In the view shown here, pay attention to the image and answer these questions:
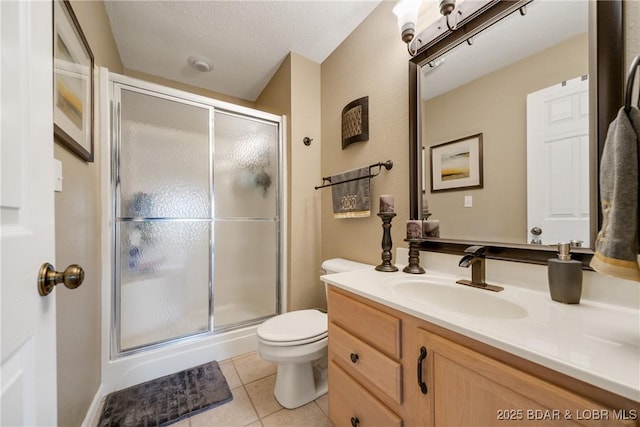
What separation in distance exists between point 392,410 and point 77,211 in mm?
1548

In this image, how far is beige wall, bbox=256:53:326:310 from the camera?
6.69 feet

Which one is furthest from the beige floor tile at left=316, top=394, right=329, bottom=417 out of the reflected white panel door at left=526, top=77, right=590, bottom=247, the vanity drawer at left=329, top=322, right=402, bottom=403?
the reflected white panel door at left=526, top=77, right=590, bottom=247

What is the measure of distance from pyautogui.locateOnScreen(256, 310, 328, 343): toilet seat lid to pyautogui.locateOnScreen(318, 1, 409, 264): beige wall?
514 mm

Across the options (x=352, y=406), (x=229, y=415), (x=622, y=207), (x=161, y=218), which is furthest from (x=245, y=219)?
(x=622, y=207)

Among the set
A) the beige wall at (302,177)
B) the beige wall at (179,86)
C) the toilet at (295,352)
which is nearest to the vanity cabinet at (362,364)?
the toilet at (295,352)

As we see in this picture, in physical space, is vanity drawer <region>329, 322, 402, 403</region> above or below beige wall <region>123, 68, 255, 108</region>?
below

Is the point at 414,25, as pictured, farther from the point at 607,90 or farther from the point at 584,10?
the point at 607,90

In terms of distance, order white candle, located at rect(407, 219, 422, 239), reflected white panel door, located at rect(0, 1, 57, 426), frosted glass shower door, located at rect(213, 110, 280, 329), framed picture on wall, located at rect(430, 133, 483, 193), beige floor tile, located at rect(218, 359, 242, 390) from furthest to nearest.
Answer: frosted glass shower door, located at rect(213, 110, 280, 329) < beige floor tile, located at rect(218, 359, 242, 390) < white candle, located at rect(407, 219, 422, 239) < framed picture on wall, located at rect(430, 133, 483, 193) < reflected white panel door, located at rect(0, 1, 57, 426)

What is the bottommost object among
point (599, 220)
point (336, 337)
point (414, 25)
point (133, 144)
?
point (336, 337)

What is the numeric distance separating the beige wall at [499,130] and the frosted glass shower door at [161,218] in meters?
1.68

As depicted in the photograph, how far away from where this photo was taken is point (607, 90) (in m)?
0.75

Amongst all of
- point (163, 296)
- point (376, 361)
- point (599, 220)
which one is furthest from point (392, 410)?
point (163, 296)

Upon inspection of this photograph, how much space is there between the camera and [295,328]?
1.40 meters

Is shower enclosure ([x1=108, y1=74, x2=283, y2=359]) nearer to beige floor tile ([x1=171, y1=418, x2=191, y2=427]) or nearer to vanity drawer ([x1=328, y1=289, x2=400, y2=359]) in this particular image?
beige floor tile ([x1=171, y1=418, x2=191, y2=427])
